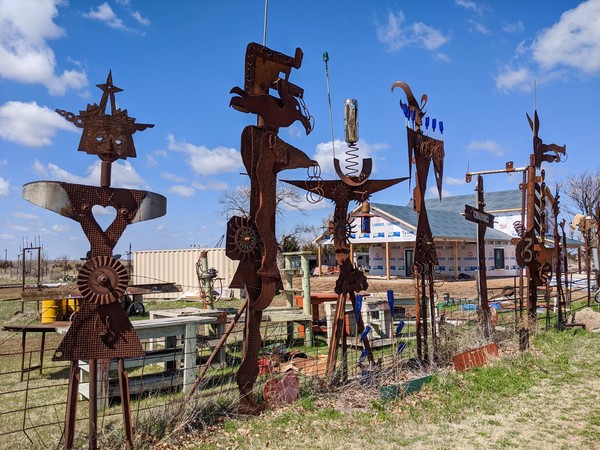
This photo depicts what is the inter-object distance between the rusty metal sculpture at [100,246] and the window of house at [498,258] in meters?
28.0

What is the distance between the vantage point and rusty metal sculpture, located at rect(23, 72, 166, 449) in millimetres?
3570

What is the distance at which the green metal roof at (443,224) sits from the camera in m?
24.7

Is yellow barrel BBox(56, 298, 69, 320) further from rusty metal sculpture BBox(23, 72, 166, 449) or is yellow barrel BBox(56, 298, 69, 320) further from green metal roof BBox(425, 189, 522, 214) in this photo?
green metal roof BBox(425, 189, 522, 214)

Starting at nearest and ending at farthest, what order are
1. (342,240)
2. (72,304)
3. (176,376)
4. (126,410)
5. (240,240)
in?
(126,410)
(240,240)
(176,376)
(342,240)
(72,304)

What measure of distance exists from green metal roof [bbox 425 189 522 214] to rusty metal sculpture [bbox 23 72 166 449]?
2642cm

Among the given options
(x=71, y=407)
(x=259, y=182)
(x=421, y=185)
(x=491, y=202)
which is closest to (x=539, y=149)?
(x=421, y=185)

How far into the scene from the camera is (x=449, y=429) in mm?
4672

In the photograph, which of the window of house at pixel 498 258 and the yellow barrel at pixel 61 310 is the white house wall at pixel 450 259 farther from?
the yellow barrel at pixel 61 310

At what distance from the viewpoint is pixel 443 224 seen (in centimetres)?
2666

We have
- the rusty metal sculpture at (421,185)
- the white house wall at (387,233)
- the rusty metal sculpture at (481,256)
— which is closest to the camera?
the rusty metal sculpture at (421,185)

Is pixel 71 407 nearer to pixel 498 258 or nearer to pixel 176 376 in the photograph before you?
pixel 176 376

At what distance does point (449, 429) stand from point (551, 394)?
185cm

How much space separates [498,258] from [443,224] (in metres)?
5.14

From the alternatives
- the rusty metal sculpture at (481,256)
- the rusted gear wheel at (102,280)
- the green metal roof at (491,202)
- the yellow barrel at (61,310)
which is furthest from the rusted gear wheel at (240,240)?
the green metal roof at (491,202)
